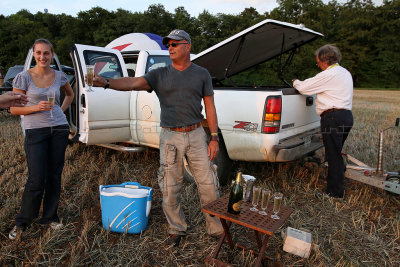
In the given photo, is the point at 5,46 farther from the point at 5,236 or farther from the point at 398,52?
the point at 398,52

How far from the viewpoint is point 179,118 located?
104 inches

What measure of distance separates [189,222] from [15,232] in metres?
1.65

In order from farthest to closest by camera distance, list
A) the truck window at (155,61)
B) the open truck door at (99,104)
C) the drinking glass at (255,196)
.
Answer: the truck window at (155,61), the open truck door at (99,104), the drinking glass at (255,196)

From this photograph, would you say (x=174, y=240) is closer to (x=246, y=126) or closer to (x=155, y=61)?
(x=246, y=126)

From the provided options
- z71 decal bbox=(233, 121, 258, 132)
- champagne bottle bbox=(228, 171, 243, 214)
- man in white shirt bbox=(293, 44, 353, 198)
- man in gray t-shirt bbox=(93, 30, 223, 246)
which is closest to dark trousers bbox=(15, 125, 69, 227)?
man in gray t-shirt bbox=(93, 30, 223, 246)

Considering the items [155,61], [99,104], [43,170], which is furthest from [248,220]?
[155,61]

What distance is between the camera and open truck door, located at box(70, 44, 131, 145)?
4.15 metres

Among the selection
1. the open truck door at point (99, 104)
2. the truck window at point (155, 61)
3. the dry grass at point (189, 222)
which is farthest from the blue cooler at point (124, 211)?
the truck window at point (155, 61)

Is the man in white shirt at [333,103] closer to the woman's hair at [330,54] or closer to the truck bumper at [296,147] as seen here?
the woman's hair at [330,54]

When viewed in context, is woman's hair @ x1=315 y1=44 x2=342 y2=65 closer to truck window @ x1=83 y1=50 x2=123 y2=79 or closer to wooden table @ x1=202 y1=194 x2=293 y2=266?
wooden table @ x1=202 y1=194 x2=293 y2=266

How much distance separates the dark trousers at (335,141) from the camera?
3717 mm

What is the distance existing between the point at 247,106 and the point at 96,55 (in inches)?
91.5

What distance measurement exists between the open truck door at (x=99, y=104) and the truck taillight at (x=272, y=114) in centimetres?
215

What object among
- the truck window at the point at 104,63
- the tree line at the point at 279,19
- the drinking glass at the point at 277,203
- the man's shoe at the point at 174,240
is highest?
the tree line at the point at 279,19
